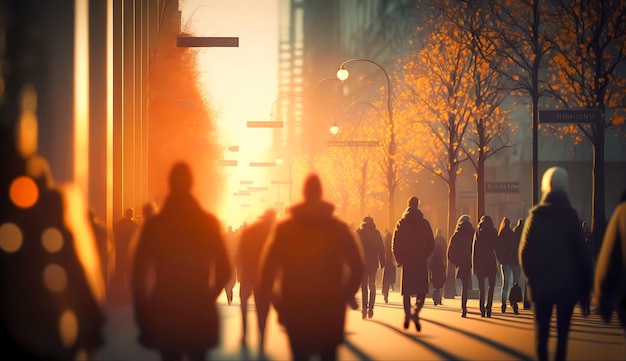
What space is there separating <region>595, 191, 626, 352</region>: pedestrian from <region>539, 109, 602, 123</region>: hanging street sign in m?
14.5

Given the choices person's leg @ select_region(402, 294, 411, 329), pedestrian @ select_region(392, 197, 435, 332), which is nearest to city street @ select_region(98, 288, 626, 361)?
person's leg @ select_region(402, 294, 411, 329)

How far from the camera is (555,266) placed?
1083 centimetres

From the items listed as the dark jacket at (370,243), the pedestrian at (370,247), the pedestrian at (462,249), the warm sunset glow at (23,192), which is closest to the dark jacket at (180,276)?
the warm sunset glow at (23,192)

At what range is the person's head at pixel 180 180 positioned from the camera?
881cm

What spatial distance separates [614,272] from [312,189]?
2.46 metres

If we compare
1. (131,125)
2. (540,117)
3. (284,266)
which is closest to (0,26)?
(284,266)

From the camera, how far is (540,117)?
23.1 m

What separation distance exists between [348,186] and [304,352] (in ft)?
202

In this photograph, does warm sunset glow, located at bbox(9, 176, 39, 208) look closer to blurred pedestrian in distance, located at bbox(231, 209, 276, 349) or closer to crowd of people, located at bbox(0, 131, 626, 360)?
crowd of people, located at bbox(0, 131, 626, 360)

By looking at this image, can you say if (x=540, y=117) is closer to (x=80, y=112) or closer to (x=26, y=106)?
(x=80, y=112)

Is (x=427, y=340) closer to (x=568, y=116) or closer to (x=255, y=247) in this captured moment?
(x=255, y=247)

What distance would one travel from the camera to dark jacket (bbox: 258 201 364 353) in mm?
8688

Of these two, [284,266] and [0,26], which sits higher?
[0,26]

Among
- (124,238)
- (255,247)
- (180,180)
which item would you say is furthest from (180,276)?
(124,238)
